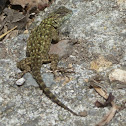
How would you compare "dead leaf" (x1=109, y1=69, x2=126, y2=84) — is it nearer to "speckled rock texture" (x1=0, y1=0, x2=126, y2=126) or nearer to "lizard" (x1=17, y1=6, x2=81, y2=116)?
"speckled rock texture" (x1=0, y1=0, x2=126, y2=126)

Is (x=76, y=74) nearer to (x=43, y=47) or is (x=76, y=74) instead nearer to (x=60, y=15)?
(x=43, y=47)

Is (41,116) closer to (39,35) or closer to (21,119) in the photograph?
(21,119)

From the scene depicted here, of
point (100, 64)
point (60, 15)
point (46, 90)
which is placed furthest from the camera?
point (60, 15)

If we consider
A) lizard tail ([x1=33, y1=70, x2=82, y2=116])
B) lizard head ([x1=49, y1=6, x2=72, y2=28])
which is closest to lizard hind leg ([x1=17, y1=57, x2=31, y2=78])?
lizard tail ([x1=33, y1=70, x2=82, y2=116])

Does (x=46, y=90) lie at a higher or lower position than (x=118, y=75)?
higher

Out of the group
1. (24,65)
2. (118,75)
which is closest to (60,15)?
(24,65)

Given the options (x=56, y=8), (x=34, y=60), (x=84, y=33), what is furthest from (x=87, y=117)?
(x=56, y=8)

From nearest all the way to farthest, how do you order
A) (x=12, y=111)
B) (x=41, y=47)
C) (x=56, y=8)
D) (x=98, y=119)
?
(x=98, y=119) → (x=12, y=111) → (x=41, y=47) → (x=56, y=8)

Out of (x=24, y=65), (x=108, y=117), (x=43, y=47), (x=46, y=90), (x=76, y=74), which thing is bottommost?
(x=108, y=117)
